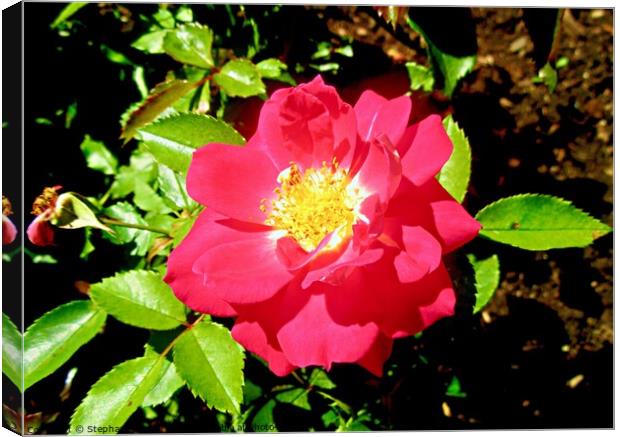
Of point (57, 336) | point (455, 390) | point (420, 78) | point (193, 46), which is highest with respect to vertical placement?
point (193, 46)

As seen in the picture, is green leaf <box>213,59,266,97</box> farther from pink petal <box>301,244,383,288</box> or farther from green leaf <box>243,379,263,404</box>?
green leaf <box>243,379,263,404</box>

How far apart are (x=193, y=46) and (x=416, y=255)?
627mm

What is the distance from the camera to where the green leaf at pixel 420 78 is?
4.25ft

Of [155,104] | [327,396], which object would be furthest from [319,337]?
[155,104]

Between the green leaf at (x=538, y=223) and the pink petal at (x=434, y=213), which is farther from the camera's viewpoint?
the green leaf at (x=538, y=223)

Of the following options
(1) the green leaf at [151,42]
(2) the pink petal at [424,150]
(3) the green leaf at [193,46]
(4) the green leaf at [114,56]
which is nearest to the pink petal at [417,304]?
(2) the pink petal at [424,150]

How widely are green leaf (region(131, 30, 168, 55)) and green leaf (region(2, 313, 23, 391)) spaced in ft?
2.13

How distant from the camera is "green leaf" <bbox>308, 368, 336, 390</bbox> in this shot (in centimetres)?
130

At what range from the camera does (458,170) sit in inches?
41.6

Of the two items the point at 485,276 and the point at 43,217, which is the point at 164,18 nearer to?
the point at 43,217

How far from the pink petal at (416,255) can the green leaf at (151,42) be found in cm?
82

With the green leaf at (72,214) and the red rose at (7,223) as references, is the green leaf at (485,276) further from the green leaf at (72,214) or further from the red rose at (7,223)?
the red rose at (7,223)

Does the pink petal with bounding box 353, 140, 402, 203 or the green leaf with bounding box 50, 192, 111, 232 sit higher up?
the pink petal with bounding box 353, 140, 402, 203

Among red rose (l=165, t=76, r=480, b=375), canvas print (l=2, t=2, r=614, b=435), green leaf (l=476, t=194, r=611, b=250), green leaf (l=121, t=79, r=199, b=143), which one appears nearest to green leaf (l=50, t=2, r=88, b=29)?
canvas print (l=2, t=2, r=614, b=435)
